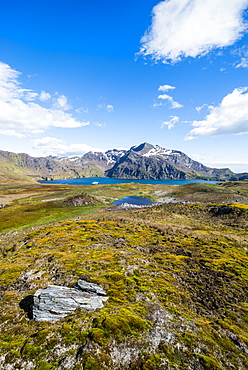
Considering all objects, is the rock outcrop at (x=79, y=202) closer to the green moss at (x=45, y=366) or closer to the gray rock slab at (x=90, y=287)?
the gray rock slab at (x=90, y=287)

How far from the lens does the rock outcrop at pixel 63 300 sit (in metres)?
11.5

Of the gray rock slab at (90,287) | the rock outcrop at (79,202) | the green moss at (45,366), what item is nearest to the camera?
the green moss at (45,366)

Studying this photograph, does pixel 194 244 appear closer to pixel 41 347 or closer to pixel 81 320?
pixel 81 320

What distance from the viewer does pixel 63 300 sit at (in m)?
12.6

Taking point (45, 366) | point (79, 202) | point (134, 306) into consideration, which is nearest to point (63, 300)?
point (45, 366)

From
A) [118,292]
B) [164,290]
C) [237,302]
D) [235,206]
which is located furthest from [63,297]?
[235,206]

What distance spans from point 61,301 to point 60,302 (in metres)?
0.09

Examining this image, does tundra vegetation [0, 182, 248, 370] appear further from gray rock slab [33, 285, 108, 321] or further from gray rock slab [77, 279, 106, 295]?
gray rock slab [77, 279, 106, 295]

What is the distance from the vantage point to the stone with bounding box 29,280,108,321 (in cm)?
1147

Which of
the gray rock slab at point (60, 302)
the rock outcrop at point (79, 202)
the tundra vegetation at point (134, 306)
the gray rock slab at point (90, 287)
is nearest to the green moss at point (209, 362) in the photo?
the tundra vegetation at point (134, 306)

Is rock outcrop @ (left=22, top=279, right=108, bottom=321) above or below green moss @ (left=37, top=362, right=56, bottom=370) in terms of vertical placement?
below

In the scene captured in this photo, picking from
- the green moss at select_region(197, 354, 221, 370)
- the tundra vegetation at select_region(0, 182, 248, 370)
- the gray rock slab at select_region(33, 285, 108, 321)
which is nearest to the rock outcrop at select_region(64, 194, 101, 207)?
the tundra vegetation at select_region(0, 182, 248, 370)

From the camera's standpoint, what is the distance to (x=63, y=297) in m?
12.8

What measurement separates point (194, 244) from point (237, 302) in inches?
520
